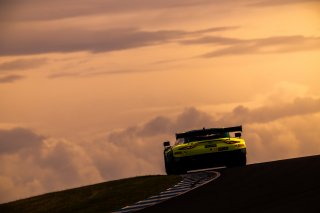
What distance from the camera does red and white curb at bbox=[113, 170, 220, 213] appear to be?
47.4ft

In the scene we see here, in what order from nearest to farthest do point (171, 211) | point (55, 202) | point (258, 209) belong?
point (258, 209) → point (171, 211) → point (55, 202)

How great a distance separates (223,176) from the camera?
18.2 m

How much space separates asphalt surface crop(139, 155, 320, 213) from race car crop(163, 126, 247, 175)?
3.29 metres

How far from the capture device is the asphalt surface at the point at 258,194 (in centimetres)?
1120

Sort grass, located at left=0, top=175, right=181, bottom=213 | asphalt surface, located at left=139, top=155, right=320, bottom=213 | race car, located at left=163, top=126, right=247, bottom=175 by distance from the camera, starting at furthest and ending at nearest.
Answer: race car, located at left=163, top=126, right=247, bottom=175 → grass, located at left=0, top=175, right=181, bottom=213 → asphalt surface, located at left=139, top=155, right=320, bottom=213

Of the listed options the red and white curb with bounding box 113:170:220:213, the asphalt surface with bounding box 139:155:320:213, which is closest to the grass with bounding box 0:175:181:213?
the red and white curb with bounding box 113:170:220:213

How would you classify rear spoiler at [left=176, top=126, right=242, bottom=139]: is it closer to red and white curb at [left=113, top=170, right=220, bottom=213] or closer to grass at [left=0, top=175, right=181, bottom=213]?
grass at [left=0, top=175, right=181, bottom=213]

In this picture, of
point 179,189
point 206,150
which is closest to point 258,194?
point 179,189

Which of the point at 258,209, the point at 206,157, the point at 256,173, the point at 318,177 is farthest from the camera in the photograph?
the point at 206,157

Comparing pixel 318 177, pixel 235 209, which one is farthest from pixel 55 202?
pixel 235 209

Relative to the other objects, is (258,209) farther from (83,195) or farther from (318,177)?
(83,195)

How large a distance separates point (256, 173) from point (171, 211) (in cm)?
579

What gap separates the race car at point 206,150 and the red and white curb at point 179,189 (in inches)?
45.5

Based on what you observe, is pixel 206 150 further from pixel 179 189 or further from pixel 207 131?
pixel 179 189
